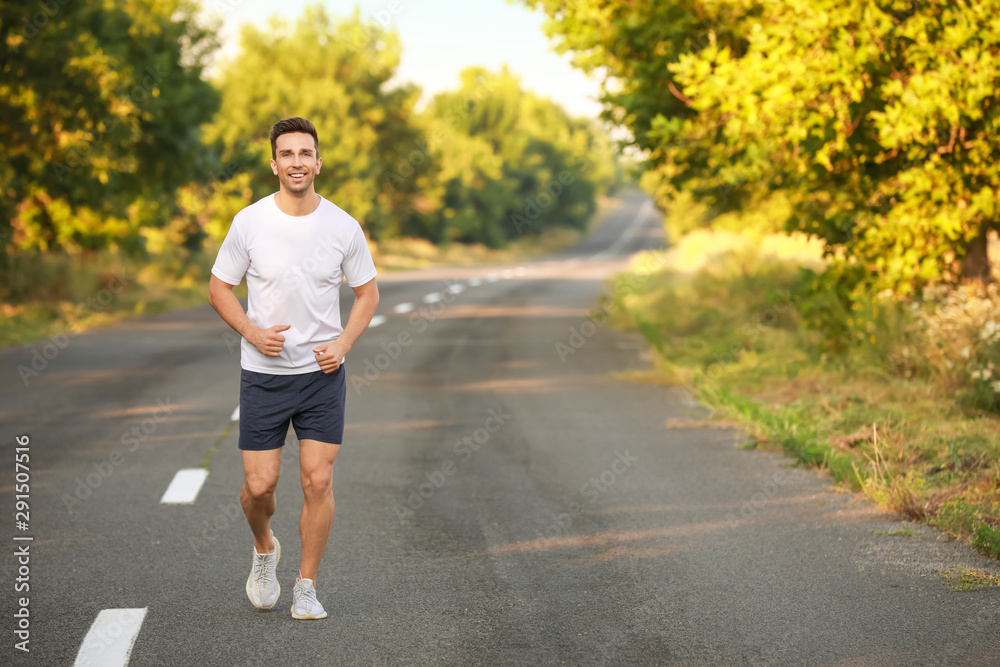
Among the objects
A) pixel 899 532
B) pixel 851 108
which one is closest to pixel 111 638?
pixel 899 532

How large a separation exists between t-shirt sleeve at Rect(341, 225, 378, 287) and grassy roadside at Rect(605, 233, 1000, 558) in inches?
136

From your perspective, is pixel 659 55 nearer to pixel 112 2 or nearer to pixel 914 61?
pixel 914 61

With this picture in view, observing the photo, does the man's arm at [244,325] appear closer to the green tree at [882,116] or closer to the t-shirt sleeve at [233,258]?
the t-shirt sleeve at [233,258]

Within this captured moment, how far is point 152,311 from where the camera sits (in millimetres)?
22156

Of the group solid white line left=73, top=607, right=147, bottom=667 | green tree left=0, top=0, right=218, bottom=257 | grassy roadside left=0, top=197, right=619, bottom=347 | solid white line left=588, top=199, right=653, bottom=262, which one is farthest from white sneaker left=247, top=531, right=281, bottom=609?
solid white line left=588, top=199, right=653, bottom=262

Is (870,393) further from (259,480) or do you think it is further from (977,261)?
(259,480)

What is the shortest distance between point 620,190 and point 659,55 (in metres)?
187

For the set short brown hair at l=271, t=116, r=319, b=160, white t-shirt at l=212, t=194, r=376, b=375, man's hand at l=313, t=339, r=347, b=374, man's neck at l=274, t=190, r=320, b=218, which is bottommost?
man's hand at l=313, t=339, r=347, b=374

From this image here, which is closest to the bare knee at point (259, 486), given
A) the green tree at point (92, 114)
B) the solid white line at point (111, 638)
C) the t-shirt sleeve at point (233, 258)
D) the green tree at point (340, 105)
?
the solid white line at point (111, 638)

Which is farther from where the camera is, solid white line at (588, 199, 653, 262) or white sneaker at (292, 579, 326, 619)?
solid white line at (588, 199, 653, 262)

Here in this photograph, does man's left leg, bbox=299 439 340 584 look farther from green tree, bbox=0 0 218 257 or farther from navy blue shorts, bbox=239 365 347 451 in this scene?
green tree, bbox=0 0 218 257

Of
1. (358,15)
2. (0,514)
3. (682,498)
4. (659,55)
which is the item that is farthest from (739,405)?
(358,15)

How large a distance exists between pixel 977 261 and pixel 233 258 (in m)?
9.43

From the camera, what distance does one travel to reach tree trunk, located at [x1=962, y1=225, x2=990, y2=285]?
11.4 metres
